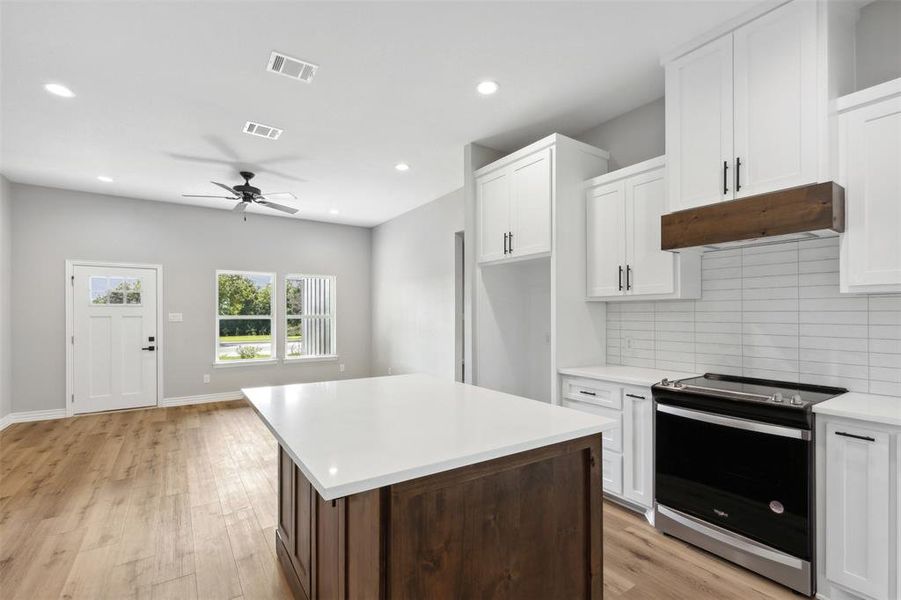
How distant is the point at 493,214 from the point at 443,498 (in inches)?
109

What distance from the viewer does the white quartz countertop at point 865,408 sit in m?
1.74

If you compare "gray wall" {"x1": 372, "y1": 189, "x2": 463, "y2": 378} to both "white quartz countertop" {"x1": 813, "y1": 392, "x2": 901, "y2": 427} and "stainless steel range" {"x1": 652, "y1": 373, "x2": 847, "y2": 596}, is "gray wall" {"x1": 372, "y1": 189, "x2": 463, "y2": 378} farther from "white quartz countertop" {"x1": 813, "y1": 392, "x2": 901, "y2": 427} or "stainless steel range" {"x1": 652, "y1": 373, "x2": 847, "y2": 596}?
"white quartz countertop" {"x1": 813, "y1": 392, "x2": 901, "y2": 427}

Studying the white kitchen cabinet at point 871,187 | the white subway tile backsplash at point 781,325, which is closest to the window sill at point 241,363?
the white subway tile backsplash at point 781,325

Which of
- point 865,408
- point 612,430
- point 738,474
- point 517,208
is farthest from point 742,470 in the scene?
point 517,208

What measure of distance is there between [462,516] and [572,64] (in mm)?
2627

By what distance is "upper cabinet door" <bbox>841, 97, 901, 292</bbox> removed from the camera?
1868mm

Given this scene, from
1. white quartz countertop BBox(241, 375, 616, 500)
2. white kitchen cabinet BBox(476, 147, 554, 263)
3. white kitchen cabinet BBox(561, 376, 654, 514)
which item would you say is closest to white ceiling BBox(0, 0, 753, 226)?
white kitchen cabinet BBox(476, 147, 554, 263)

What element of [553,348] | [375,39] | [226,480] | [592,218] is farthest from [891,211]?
[226,480]

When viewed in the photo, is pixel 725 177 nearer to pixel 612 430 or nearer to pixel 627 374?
pixel 627 374

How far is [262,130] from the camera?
361 centimetres

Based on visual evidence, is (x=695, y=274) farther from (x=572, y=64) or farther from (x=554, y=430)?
(x=554, y=430)

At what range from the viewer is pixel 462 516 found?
135cm

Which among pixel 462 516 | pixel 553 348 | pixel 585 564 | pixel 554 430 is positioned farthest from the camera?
pixel 553 348

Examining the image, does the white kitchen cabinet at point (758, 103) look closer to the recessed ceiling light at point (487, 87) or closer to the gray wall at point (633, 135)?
the gray wall at point (633, 135)
